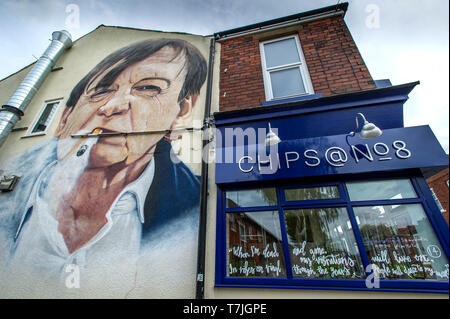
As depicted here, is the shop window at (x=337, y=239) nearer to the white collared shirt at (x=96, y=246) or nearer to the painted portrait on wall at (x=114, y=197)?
the painted portrait on wall at (x=114, y=197)

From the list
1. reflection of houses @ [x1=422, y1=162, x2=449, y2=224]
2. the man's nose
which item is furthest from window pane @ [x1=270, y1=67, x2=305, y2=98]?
reflection of houses @ [x1=422, y1=162, x2=449, y2=224]

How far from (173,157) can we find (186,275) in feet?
6.92

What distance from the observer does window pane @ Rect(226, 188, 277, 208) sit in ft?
11.0

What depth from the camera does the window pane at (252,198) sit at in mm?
3352

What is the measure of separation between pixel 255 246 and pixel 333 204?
1417 millimetres

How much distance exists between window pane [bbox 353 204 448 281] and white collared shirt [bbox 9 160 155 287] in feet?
12.1

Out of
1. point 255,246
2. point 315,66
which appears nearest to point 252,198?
point 255,246

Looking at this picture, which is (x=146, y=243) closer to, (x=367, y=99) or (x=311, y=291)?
(x=311, y=291)

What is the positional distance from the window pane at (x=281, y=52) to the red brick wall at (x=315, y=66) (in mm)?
243

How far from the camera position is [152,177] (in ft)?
12.4

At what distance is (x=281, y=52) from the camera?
5035 mm

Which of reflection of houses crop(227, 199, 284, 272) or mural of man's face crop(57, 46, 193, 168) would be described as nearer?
reflection of houses crop(227, 199, 284, 272)

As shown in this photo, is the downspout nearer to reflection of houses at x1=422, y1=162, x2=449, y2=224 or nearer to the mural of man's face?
the mural of man's face

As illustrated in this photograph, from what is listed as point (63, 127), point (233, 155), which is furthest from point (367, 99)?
point (63, 127)
